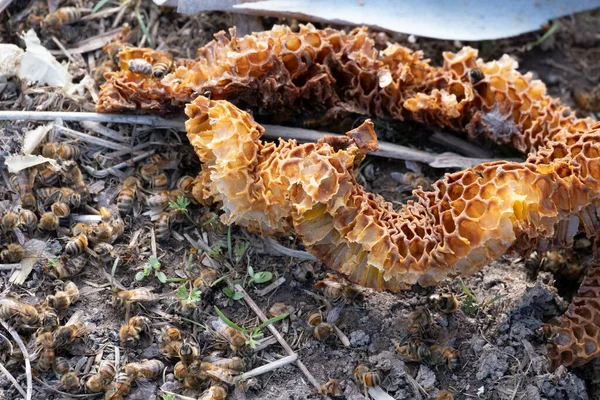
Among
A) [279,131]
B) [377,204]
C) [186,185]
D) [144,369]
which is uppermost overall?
[279,131]

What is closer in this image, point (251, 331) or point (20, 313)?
point (20, 313)

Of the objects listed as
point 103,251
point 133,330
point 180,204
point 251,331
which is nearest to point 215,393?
point 251,331

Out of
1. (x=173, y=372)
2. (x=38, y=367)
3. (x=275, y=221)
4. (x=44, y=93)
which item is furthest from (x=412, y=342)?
(x=44, y=93)

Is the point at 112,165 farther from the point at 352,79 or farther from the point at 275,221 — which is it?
the point at 352,79

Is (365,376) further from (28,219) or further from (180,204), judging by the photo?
(28,219)

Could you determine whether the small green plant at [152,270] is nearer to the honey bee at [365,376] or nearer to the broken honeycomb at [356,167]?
the broken honeycomb at [356,167]

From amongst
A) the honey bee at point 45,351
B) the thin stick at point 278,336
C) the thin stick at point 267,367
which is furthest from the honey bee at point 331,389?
the honey bee at point 45,351

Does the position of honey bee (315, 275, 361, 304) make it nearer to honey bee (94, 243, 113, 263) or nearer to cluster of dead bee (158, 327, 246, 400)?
cluster of dead bee (158, 327, 246, 400)
